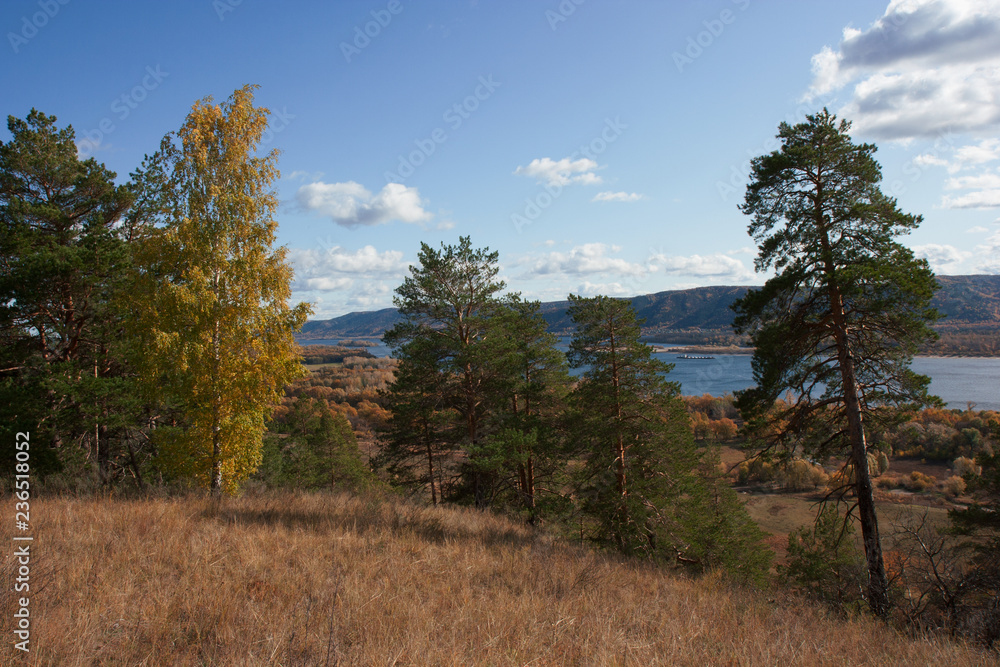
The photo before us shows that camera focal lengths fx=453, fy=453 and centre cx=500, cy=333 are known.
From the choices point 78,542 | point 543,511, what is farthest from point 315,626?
point 543,511

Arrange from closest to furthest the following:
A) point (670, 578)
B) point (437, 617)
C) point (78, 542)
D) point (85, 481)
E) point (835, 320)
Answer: point (437, 617), point (78, 542), point (670, 578), point (835, 320), point (85, 481)

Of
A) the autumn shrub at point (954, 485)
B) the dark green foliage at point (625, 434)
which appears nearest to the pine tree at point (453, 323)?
the dark green foliage at point (625, 434)

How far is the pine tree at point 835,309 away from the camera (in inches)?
323

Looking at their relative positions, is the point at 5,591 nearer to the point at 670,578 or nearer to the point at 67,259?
the point at 670,578

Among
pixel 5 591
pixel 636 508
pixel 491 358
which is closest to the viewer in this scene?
pixel 5 591

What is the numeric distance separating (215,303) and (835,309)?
Answer: 11.6 metres

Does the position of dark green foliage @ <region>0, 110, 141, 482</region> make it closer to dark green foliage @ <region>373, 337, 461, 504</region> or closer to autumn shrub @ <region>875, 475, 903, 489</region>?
dark green foliage @ <region>373, 337, 461, 504</region>

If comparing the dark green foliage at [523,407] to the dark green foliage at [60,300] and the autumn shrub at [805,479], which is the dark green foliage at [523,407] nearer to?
the dark green foliage at [60,300]

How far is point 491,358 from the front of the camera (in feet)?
44.2

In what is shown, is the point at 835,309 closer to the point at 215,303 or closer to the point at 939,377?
the point at 215,303

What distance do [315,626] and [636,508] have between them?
10.6 metres

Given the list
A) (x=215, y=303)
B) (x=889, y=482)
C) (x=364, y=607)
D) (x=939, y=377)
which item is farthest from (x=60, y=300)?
(x=939, y=377)

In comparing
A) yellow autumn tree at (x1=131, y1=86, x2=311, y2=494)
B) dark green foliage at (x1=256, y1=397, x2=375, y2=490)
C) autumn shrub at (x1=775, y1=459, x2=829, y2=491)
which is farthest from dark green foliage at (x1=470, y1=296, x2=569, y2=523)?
autumn shrub at (x1=775, y1=459, x2=829, y2=491)

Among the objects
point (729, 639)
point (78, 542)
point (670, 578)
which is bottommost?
point (670, 578)
